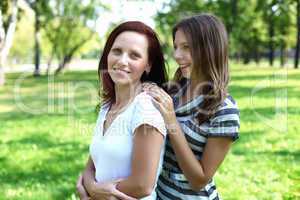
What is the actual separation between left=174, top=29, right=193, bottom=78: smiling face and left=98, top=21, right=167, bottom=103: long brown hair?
0.09 metres

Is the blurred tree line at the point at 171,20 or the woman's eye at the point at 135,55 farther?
the blurred tree line at the point at 171,20

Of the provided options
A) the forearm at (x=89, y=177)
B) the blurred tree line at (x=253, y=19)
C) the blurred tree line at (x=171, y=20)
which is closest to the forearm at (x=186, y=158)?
the forearm at (x=89, y=177)

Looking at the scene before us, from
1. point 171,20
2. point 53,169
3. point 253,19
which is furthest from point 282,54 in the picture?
point 53,169

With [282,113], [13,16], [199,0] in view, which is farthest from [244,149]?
[199,0]

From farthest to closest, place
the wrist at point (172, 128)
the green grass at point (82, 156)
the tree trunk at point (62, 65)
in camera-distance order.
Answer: the tree trunk at point (62, 65) → the green grass at point (82, 156) → the wrist at point (172, 128)

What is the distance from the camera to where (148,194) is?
7.00 ft

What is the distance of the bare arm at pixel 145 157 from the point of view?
2012 mm

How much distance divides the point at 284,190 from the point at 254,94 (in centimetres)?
1150

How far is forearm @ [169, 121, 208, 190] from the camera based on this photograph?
211 centimetres

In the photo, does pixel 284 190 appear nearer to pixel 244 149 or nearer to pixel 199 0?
pixel 244 149

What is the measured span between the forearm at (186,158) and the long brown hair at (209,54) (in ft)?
0.50

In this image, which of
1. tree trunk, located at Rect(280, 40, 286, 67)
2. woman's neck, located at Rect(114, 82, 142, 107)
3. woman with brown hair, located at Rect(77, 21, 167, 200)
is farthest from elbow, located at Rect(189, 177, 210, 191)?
tree trunk, located at Rect(280, 40, 286, 67)

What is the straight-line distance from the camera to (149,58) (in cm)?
225

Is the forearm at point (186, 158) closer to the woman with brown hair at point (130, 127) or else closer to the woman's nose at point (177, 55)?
the woman with brown hair at point (130, 127)
